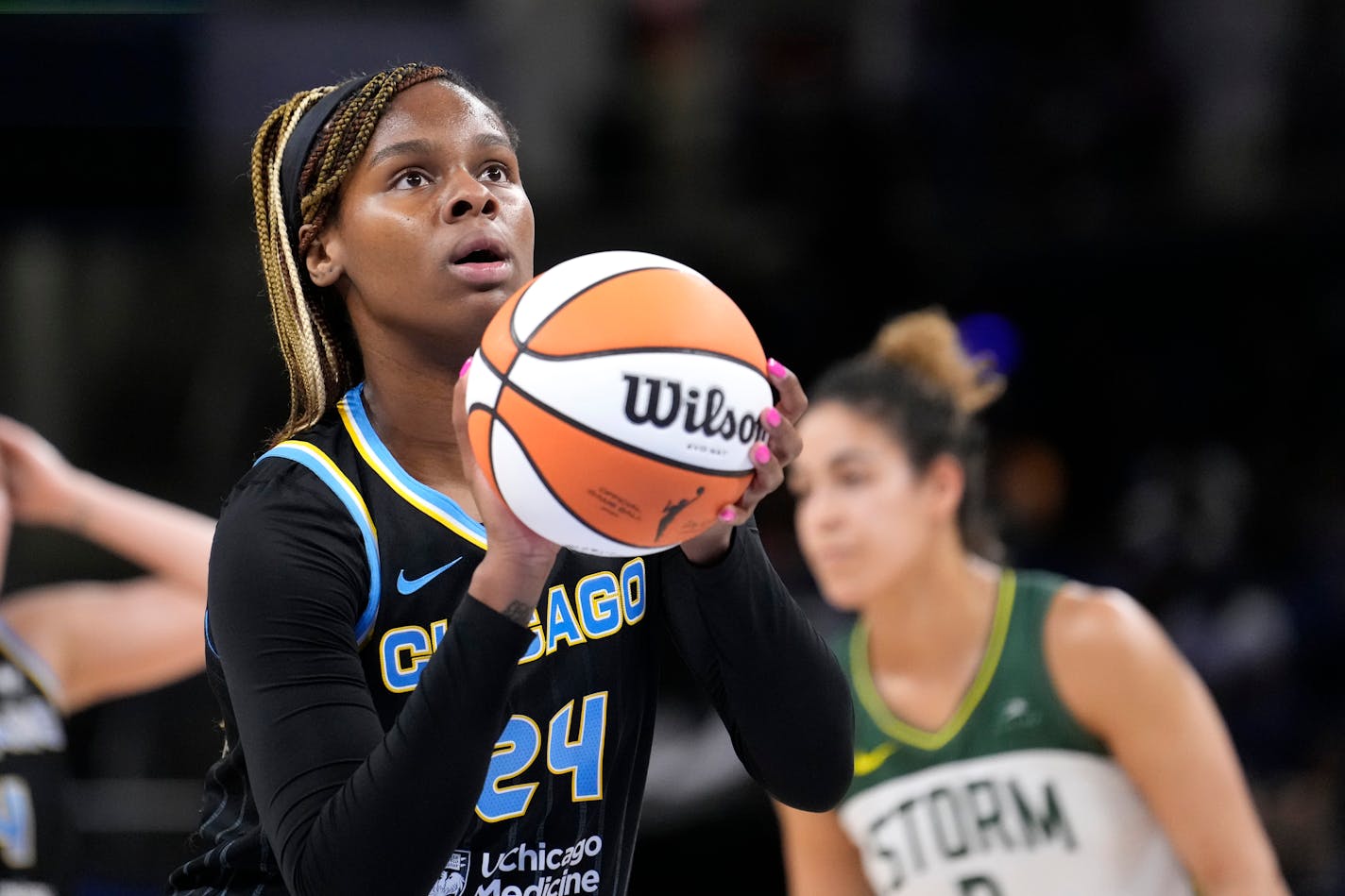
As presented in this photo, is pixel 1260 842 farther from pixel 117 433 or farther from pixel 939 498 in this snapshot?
pixel 117 433

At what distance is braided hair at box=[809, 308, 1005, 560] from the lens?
399 centimetres

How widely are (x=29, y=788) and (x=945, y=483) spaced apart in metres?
2.14

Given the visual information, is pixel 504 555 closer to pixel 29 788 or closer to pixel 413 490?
pixel 413 490

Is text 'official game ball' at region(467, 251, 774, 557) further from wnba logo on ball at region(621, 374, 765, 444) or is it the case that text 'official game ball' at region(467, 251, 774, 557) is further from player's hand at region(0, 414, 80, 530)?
player's hand at region(0, 414, 80, 530)

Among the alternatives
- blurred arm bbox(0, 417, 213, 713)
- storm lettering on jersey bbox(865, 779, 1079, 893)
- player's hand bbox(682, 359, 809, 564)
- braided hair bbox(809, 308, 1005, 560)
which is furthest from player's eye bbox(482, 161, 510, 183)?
storm lettering on jersey bbox(865, 779, 1079, 893)

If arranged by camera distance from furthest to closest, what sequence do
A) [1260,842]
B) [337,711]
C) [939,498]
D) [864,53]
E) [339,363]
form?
[864,53]
[939,498]
[1260,842]
[339,363]
[337,711]

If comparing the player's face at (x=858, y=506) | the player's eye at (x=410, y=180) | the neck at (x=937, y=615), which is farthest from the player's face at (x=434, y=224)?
the neck at (x=937, y=615)

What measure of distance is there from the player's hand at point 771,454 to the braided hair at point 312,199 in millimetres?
535

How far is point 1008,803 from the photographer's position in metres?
3.68

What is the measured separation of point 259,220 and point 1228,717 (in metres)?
5.53

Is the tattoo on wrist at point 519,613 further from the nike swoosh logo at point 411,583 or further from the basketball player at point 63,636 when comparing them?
the basketball player at point 63,636

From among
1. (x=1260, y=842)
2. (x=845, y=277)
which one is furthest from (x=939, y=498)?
(x=845, y=277)

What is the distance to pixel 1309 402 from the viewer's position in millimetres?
8227

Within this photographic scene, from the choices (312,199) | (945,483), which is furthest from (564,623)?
(945,483)
